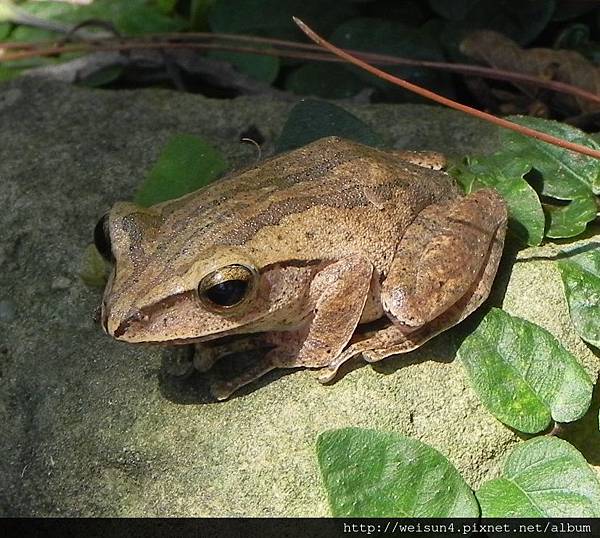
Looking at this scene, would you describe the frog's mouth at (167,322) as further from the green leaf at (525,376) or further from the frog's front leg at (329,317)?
the green leaf at (525,376)

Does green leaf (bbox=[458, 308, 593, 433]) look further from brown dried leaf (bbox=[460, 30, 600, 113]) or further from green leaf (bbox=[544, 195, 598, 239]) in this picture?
brown dried leaf (bbox=[460, 30, 600, 113])

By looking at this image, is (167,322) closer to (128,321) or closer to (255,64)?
(128,321)

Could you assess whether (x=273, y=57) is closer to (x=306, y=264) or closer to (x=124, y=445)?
(x=306, y=264)

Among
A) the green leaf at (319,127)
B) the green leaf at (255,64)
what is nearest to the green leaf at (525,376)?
the green leaf at (319,127)

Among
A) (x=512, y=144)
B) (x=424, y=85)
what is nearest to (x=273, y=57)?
(x=424, y=85)

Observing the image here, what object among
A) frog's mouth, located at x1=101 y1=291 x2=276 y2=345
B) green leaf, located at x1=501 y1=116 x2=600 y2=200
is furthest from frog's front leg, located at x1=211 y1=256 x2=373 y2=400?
green leaf, located at x1=501 y1=116 x2=600 y2=200

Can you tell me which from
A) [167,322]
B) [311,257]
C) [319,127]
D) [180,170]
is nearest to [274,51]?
[319,127]

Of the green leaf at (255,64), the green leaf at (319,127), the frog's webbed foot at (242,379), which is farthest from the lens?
the green leaf at (255,64)
